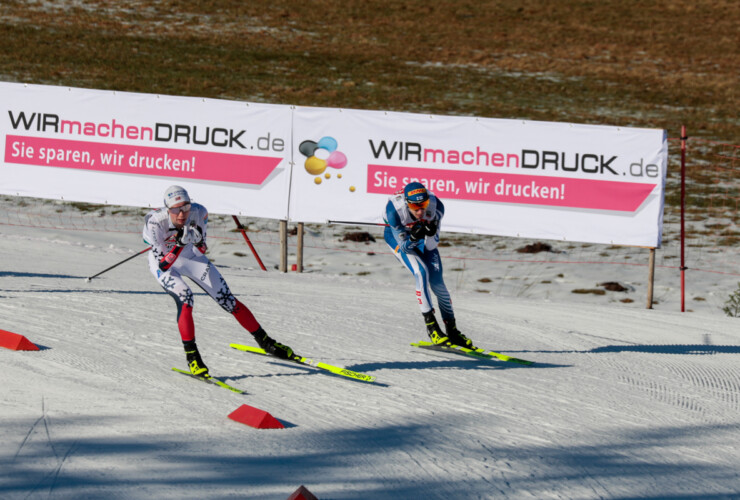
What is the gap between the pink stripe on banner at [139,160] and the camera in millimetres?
14430

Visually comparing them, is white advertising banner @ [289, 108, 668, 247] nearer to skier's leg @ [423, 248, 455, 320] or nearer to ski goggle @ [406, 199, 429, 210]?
skier's leg @ [423, 248, 455, 320]

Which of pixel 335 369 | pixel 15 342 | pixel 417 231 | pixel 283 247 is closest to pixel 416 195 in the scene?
pixel 417 231

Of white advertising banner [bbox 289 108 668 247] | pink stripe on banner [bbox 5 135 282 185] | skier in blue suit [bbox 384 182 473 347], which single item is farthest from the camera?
pink stripe on banner [bbox 5 135 282 185]

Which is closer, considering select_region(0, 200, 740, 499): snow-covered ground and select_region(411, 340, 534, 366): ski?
select_region(0, 200, 740, 499): snow-covered ground

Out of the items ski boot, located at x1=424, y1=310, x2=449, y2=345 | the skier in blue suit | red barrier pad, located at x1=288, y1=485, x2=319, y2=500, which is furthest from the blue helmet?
red barrier pad, located at x1=288, y1=485, x2=319, y2=500

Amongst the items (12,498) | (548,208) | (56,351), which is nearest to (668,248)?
(548,208)

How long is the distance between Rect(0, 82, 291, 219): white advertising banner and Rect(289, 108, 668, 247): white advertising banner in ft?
2.00

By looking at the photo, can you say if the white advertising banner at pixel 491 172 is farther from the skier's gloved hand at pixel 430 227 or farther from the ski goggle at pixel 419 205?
the ski goggle at pixel 419 205

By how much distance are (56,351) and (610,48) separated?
135 feet

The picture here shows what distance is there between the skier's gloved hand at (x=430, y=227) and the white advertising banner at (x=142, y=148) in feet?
16.9

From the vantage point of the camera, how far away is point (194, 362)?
800 centimetres

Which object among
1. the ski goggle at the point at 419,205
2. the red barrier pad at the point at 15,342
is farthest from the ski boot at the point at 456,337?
the red barrier pad at the point at 15,342

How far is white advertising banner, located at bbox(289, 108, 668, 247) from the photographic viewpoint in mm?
13672

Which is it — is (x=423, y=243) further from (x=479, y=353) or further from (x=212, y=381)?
(x=212, y=381)
